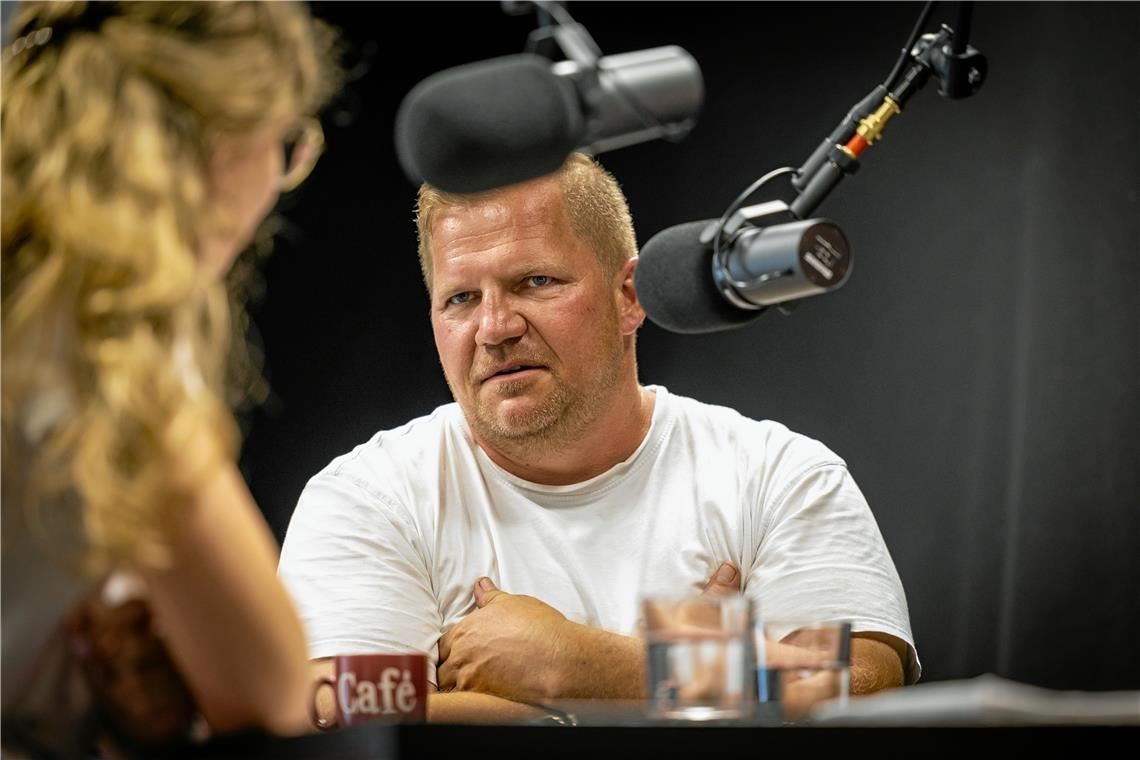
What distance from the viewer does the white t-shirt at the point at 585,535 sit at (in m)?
1.97

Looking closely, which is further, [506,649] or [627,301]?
[627,301]

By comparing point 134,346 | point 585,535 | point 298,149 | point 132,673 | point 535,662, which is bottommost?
point 535,662

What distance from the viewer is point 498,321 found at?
2.17 meters

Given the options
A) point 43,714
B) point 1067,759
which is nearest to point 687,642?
point 1067,759

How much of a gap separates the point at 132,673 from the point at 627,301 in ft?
5.09

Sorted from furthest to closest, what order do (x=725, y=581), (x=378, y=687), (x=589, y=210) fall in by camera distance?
(x=589, y=210), (x=725, y=581), (x=378, y=687)

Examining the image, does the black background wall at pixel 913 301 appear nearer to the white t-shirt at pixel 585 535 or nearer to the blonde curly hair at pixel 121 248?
the white t-shirt at pixel 585 535

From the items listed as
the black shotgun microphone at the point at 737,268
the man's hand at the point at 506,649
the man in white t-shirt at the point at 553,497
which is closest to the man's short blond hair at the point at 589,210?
the man in white t-shirt at the point at 553,497

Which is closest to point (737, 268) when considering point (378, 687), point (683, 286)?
point (683, 286)

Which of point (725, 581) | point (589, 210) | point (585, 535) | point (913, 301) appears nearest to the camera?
point (725, 581)

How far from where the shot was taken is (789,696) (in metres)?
1.12

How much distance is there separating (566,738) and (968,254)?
6.53 feet

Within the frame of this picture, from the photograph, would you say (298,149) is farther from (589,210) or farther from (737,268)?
(589,210)

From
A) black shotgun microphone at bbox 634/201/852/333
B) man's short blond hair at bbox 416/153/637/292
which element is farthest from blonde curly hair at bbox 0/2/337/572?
man's short blond hair at bbox 416/153/637/292
